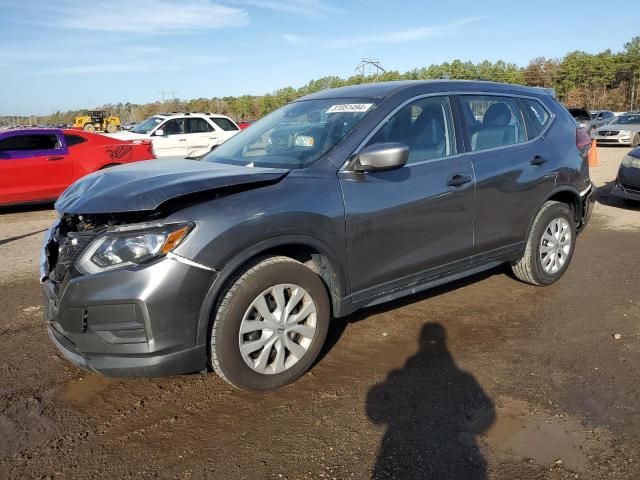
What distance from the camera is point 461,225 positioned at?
3.98 metres

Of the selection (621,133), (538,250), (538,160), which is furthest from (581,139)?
(621,133)

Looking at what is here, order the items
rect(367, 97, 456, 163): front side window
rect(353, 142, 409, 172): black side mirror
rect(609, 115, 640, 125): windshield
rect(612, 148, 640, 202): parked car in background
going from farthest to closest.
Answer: rect(609, 115, 640, 125): windshield → rect(612, 148, 640, 202): parked car in background → rect(367, 97, 456, 163): front side window → rect(353, 142, 409, 172): black side mirror

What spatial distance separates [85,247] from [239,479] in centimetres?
141

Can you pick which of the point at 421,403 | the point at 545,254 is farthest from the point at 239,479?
the point at 545,254

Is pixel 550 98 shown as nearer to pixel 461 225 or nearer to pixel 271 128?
pixel 461 225

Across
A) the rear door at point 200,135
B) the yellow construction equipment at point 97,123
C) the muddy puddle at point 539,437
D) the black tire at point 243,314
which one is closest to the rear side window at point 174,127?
the rear door at point 200,135

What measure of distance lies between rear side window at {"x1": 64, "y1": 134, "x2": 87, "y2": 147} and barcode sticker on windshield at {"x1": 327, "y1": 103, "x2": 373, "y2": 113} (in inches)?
293

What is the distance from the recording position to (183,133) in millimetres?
15141

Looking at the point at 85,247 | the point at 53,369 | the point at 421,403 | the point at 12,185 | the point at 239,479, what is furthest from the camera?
the point at 12,185

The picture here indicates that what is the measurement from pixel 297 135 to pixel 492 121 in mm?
1656

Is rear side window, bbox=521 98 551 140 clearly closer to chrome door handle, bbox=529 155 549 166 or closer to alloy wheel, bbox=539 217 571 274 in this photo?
chrome door handle, bbox=529 155 549 166

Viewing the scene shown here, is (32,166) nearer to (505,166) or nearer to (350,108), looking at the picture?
(350,108)

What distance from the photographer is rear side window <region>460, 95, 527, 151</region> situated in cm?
418

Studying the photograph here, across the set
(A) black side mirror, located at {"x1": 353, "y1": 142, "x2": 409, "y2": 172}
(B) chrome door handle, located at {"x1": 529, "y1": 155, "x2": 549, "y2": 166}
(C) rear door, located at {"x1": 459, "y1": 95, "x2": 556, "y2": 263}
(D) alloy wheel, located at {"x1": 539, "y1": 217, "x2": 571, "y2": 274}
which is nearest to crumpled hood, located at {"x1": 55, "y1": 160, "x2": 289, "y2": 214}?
(A) black side mirror, located at {"x1": 353, "y1": 142, "x2": 409, "y2": 172}
